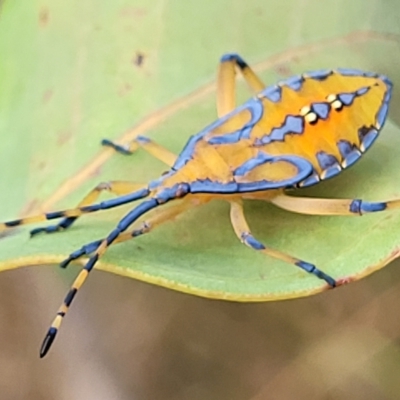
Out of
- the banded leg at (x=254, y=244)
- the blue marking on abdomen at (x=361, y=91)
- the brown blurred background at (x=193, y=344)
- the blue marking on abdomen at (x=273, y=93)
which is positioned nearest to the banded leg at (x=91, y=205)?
the banded leg at (x=254, y=244)

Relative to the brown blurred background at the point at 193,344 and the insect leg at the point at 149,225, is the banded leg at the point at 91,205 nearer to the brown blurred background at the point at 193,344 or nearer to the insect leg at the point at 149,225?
the insect leg at the point at 149,225

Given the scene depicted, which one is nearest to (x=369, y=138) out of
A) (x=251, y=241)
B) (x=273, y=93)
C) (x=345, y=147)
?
(x=345, y=147)

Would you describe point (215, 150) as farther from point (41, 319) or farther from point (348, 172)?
point (41, 319)

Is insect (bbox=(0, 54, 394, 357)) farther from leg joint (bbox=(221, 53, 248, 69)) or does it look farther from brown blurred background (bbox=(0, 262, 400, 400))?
brown blurred background (bbox=(0, 262, 400, 400))

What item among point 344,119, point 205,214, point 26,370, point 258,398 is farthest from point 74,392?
point 344,119

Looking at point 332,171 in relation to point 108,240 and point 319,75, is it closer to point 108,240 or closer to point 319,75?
point 319,75

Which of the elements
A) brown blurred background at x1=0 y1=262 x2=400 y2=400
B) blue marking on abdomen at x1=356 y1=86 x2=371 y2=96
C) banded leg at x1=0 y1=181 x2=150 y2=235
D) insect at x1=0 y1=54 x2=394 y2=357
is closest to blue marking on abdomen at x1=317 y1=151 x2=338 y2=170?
insect at x1=0 y1=54 x2=394 y2=357
